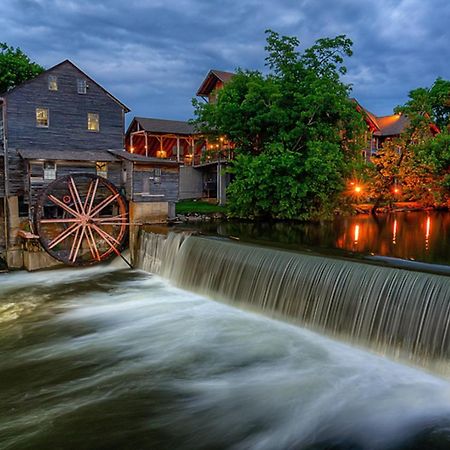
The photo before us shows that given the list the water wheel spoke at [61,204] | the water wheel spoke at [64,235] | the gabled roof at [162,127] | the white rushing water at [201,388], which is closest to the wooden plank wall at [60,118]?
the water wheel spoke at [61,204]

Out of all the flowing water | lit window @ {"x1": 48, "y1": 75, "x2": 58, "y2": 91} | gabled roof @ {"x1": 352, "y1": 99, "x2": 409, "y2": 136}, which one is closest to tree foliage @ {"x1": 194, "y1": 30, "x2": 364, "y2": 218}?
the flowing water

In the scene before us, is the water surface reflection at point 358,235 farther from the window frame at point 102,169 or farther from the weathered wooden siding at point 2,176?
the weathered wooden siding at point 2,176

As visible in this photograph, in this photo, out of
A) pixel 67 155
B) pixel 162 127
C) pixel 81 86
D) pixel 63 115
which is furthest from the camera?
pixel 162 127

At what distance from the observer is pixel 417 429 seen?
6367 mm

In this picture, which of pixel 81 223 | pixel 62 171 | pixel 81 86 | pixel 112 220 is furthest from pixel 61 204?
pixel 81 86

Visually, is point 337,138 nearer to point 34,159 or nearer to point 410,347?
point 34,159

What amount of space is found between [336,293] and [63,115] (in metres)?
17.3

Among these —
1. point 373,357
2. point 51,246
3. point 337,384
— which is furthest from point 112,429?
point 51,246

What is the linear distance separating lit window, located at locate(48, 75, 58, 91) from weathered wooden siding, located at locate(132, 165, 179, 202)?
5.63m

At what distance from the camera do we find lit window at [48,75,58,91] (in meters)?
21.5

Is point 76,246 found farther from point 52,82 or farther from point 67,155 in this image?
point 52,82

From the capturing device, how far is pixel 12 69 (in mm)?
29672

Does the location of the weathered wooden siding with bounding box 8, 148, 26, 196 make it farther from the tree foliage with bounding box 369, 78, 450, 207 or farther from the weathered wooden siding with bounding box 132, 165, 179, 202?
the tree foliage with bounding box 369, 78, 450, 207

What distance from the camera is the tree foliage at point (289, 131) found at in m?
25.5
